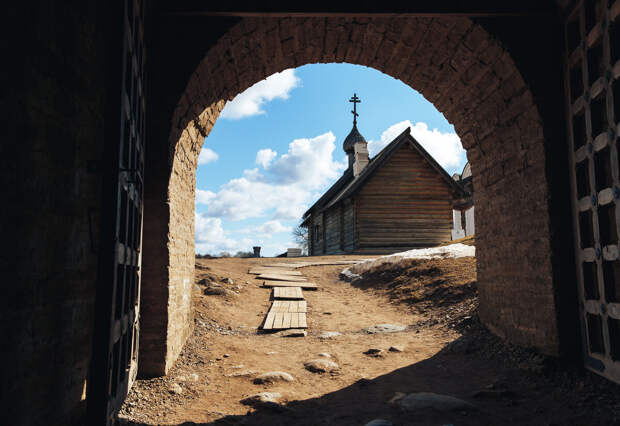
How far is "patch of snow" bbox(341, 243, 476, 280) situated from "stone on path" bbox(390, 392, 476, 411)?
624 cm

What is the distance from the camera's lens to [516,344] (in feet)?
15.1

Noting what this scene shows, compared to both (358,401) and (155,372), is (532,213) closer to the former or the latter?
(358,401)

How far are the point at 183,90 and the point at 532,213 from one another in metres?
3.99

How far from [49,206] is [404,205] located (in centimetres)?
1650

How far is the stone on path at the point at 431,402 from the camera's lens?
3500 mm

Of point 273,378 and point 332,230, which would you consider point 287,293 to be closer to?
point 273,378

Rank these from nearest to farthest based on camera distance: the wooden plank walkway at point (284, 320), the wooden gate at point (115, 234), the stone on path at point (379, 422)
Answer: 1. the wooden gate at point (115, 234)
2. the stone on path at point (379, 422)
3. the wooden plank walkway at point (284, 320)

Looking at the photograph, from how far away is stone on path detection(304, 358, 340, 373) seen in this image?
4.86 metres

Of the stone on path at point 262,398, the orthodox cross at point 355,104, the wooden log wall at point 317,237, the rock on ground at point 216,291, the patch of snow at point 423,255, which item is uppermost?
the orthodox cross at point 355,104

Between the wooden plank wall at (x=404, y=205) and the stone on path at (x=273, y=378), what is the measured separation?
12866mm

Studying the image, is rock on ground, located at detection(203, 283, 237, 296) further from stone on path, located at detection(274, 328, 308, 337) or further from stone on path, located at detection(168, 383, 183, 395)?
stone on path, located at detection(168, 383, 183, 395)

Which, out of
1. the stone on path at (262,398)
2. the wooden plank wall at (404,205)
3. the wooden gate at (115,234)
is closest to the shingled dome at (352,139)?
the wooden plank wall at (404,205)

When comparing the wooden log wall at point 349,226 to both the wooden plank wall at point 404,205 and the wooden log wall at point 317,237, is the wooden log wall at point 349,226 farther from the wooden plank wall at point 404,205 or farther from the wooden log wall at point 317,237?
the wooden log wall at point 317,237

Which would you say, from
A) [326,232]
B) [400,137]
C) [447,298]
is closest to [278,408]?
[447,298]
